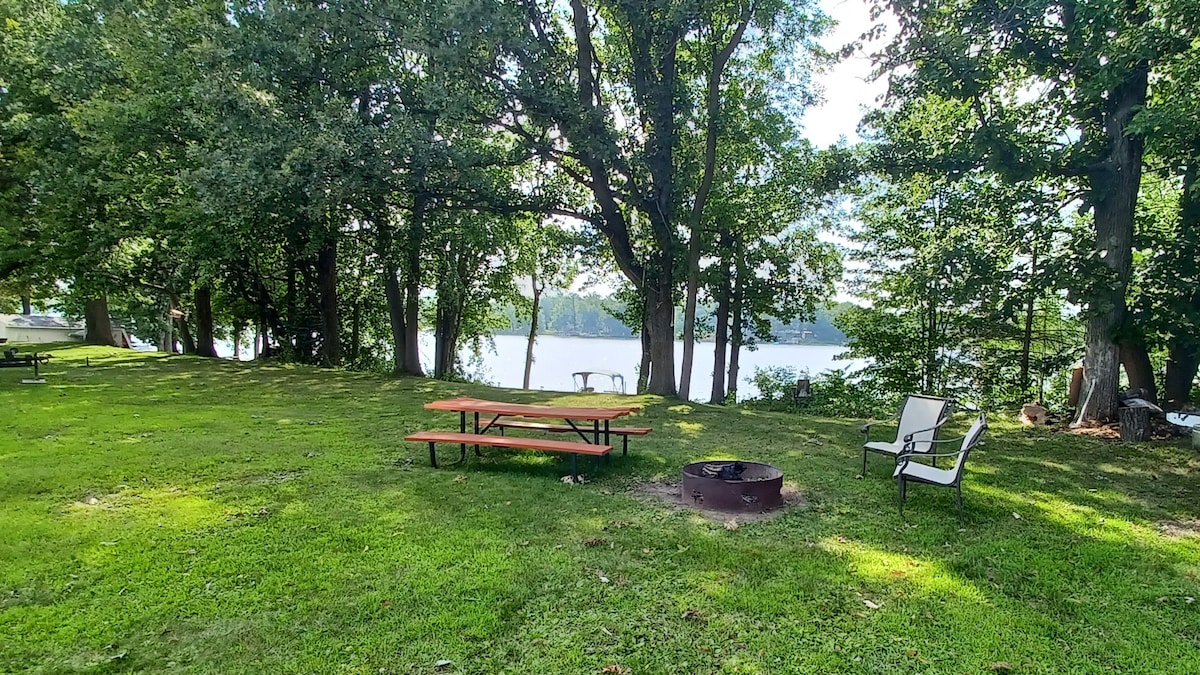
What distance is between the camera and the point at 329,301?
16.3m

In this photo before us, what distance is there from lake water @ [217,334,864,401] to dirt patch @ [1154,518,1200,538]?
934cm

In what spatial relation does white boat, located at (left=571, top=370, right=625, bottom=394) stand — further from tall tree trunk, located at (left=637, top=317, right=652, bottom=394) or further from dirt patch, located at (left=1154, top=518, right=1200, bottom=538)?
dirt patch, located at (left=1154, top=518, right=1200, bottom=538)

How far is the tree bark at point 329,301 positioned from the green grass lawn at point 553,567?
1000 cm

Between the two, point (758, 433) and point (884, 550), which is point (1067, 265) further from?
point (884, 550)

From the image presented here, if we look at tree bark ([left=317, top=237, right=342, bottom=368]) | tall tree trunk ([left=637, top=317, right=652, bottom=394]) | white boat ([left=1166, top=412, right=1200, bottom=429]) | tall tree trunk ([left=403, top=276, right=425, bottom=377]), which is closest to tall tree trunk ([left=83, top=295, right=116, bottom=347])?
tree bark ([left=317, top=237, right=342, bottom=368])

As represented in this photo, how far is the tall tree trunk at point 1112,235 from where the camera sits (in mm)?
8078

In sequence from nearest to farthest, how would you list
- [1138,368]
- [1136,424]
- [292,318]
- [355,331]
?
[1136,424] < [1138,368] < [292,318] < [355,331]

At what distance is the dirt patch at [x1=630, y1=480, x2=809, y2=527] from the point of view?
446 centimetres

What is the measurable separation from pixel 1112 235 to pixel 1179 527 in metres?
5.37

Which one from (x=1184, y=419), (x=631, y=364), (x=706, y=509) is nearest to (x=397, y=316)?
(x=631, y=364)

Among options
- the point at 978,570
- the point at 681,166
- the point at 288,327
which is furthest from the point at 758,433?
the point at 288,327

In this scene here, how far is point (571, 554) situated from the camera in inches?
146

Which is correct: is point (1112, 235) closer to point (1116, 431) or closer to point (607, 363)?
point (1116, 431)

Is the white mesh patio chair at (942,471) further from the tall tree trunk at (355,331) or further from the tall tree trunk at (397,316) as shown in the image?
the tall tree trunk at (355,331)
